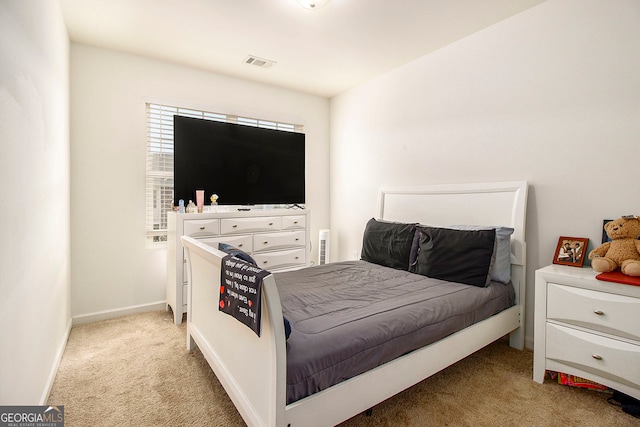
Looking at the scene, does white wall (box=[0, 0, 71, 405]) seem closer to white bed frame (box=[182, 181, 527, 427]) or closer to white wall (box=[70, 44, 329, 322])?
white wall (box=[70, 44, 329, 322])

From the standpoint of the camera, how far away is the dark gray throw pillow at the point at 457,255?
223cm

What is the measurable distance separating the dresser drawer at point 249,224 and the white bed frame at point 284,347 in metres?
0.80

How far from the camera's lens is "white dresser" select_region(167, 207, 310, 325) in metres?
2.79

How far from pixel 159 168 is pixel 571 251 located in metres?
3.66

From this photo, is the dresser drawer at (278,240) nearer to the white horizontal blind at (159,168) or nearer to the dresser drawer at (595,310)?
the white horizontal blind at (159,168)

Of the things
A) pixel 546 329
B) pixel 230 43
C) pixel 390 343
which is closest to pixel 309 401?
pixel 390 343

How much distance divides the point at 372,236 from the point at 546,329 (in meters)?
1.51

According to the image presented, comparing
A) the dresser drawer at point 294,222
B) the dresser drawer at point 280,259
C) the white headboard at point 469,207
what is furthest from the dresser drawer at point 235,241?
the white headboard at point 469,207

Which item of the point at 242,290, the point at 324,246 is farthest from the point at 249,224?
the point at 242,290

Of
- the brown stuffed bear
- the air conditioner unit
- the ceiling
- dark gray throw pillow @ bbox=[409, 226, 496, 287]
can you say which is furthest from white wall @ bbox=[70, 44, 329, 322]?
the brown stuffed bear

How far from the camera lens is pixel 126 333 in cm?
262

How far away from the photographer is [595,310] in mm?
1730

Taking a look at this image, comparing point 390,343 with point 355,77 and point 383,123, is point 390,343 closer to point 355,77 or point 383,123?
point 383,123

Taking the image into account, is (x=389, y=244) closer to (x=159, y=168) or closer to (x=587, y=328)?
(x=587, y=328)
